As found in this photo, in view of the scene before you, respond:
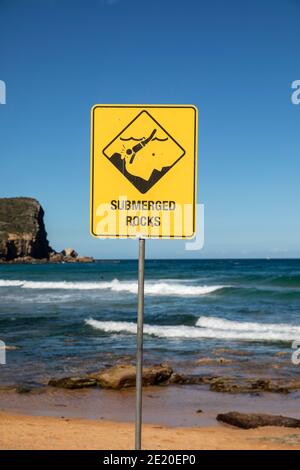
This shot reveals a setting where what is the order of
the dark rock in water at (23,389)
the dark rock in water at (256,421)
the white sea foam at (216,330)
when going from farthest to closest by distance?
the white sea foam at (216,330)
the dark rock in water at (23,389)
the dark rock in water at (256,421)

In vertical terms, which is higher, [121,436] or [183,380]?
[121,436]

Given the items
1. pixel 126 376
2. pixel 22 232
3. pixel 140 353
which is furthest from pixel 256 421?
pixel 22 232

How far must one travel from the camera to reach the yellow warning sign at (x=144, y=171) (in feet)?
10.8

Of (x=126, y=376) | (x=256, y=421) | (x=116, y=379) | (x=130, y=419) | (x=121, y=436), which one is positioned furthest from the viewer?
(x=126, y=376)

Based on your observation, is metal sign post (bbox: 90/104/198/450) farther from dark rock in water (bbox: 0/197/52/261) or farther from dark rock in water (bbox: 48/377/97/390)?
dark rock in water (bbox: 0/197/52/261)

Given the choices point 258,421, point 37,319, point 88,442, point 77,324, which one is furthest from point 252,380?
point 37,319

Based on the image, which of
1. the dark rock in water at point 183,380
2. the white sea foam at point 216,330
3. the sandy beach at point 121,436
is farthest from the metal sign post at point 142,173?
the white sea foam at point 216,330

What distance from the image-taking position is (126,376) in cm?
1136

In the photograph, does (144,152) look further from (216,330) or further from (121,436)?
(216,330)

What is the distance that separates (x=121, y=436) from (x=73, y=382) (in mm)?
4191

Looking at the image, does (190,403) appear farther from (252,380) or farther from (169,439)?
(169,439)

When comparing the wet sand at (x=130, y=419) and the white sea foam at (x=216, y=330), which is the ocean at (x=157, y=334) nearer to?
the white sea foam at (x=216, y=330)

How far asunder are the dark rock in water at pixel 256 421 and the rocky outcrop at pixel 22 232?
102862mm
